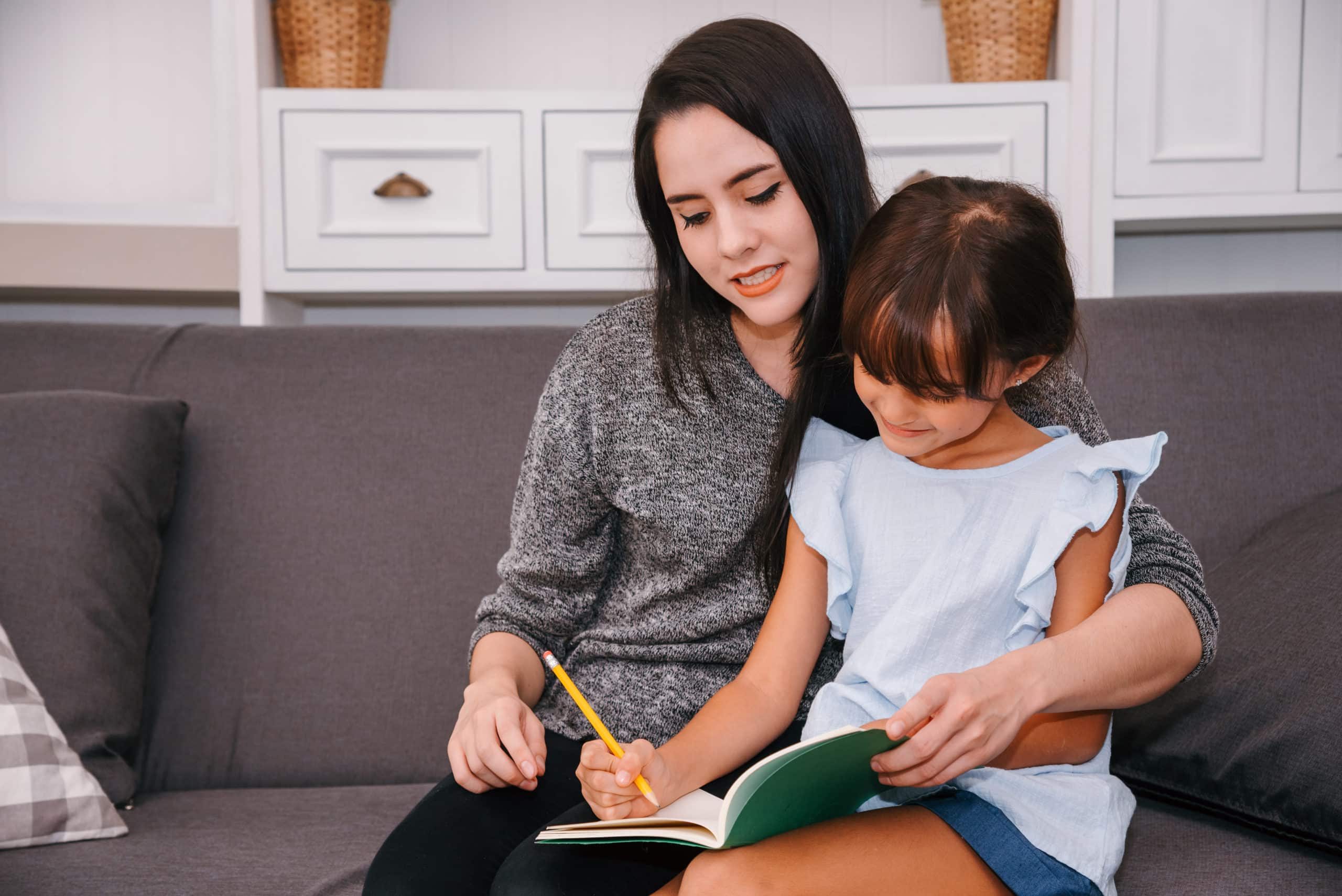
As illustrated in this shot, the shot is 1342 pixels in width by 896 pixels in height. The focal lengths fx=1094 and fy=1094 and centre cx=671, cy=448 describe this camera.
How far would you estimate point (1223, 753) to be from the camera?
982mm

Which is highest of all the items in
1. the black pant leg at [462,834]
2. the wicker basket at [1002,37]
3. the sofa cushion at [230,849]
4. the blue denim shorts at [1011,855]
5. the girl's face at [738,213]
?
the wicker basket at [1002,37]

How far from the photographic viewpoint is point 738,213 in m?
0.96

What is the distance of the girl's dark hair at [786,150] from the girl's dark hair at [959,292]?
0.40 ft

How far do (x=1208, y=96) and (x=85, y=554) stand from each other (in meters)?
1.72

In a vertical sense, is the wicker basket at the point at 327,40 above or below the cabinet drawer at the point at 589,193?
above

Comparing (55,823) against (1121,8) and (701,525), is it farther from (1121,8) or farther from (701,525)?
(1121,8)

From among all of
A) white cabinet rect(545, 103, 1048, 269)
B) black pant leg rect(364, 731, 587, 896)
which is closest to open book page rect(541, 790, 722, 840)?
black pant leg rect(364, 731, 587, 896)

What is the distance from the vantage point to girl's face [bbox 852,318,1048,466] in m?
0.83

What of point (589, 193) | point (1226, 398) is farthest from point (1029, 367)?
point (589, 193)

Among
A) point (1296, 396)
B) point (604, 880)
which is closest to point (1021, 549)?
point (604, 880)

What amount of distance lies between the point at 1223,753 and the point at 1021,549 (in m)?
0.32

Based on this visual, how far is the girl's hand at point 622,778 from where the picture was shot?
735 millimetres

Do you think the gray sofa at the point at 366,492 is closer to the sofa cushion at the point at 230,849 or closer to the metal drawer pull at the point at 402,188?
the sofa cushion at the point at 230,849

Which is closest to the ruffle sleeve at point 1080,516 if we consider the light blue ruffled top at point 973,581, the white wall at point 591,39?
the light blue ruffled top at point 973,581
